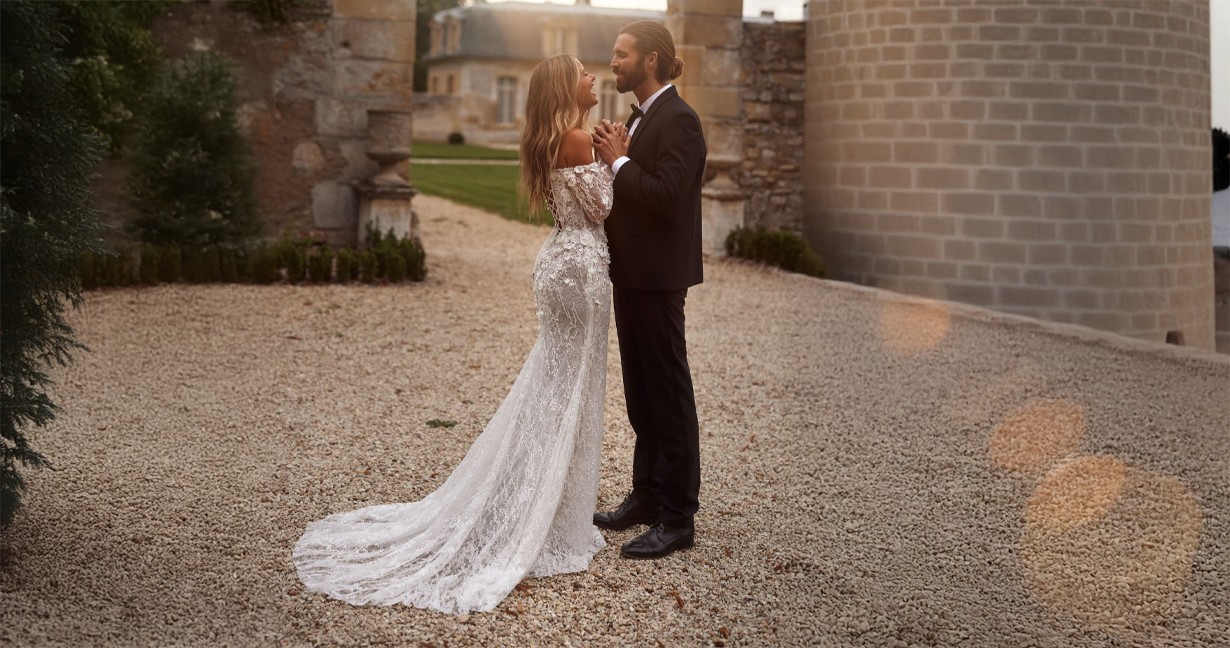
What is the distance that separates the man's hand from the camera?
12.6ft

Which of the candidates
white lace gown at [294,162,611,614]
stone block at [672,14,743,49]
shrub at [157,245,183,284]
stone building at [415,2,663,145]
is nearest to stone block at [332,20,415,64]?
shrub at [157,245,183,284]

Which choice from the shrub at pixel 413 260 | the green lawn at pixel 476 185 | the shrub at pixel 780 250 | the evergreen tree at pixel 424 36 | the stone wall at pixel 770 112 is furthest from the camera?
the evergreen tree at pixel 424 36

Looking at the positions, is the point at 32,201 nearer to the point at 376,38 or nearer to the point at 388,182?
the point at 388,182

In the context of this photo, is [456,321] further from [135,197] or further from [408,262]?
[135,197]

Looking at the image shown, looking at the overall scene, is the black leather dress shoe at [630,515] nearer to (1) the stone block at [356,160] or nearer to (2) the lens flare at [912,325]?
(2) the lens flare at [912,325]

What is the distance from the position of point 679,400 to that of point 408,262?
19.9 ft

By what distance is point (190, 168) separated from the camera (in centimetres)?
917

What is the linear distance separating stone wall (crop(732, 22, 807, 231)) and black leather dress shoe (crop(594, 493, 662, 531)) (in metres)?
8.25

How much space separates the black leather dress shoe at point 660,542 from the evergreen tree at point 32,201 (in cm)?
189

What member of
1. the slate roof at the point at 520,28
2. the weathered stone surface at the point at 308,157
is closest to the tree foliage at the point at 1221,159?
the weathered stone surface at the point at 308,157

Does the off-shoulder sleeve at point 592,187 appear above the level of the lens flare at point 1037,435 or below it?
above

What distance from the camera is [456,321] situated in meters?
8.30

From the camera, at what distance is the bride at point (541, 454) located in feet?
12.3

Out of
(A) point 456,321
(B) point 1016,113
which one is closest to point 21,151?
(A) point 456,321
